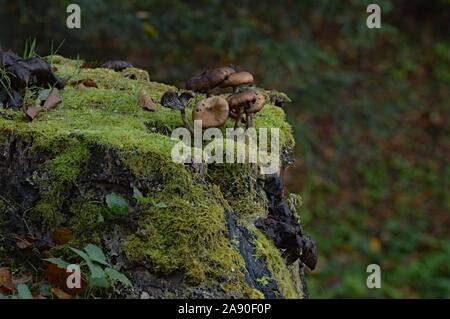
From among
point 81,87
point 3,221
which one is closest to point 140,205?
point 3,221

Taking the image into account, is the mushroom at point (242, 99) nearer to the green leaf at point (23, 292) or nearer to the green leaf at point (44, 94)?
the green leaf at point (44, 94)

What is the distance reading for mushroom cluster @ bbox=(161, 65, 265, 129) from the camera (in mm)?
3871

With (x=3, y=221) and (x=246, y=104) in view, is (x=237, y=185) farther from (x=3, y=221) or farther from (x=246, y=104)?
(x=3, y=221)

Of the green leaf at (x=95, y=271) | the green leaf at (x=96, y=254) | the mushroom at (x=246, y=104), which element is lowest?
the green leaf at (x=95, y=271)

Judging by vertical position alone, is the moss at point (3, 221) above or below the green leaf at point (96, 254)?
above

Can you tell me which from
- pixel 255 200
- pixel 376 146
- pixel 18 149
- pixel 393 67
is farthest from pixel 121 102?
pixel 393 67

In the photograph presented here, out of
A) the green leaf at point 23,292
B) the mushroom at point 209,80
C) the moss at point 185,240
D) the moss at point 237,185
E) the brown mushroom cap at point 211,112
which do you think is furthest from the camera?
the mushroom at point 209,80

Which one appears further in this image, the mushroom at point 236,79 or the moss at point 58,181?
the mushroom at point 236,79

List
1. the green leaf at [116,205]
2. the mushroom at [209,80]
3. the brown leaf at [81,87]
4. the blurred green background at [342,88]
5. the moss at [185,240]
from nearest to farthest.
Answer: the moss at [185,240] → the green leaf at [116,205] → the mushroom at [209,80] → the brown leaf at [81,87] → the blurred green background at [342,88]

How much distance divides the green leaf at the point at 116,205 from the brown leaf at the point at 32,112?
0.80 meters

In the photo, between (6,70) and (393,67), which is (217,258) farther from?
(393,67)

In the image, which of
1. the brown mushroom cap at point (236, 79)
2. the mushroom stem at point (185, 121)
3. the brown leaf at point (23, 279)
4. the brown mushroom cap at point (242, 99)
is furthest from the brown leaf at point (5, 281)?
the brown mushroom cap at point (236, 79)

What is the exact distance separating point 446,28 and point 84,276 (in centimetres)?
1183

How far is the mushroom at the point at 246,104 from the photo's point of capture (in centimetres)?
399
